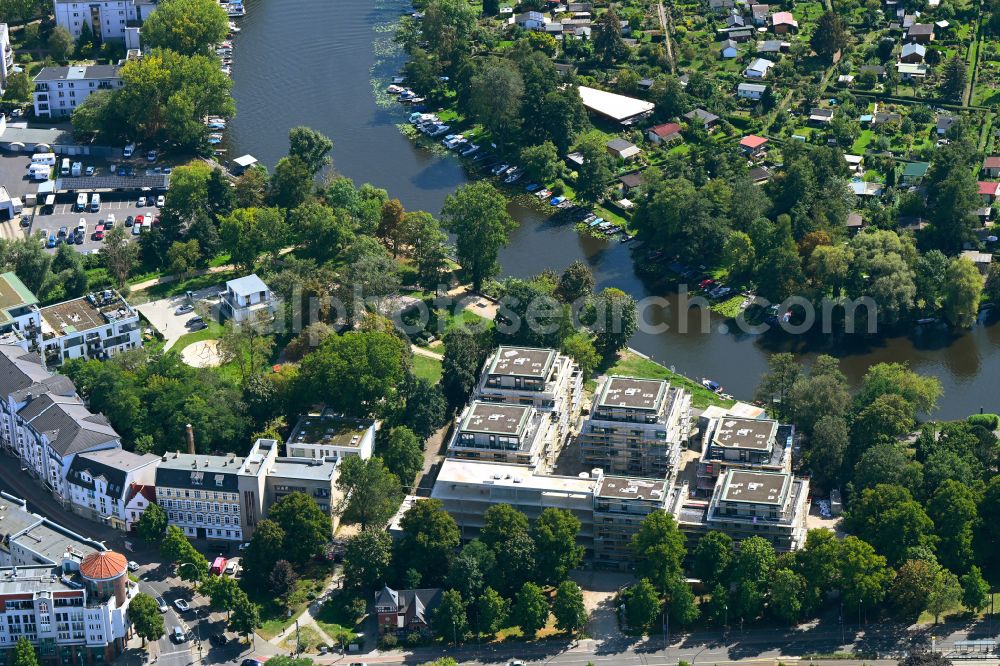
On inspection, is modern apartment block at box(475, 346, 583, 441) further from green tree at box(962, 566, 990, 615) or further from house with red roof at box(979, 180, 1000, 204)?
house with red roof at box(979, 180, 1000, 204)

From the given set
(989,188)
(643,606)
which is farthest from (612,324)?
(989,188)

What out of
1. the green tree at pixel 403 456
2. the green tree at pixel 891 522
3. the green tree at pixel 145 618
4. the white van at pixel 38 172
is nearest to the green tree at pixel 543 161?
the white van at pixel 38 172

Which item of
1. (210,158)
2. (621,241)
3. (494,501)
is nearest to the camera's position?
(494,501)

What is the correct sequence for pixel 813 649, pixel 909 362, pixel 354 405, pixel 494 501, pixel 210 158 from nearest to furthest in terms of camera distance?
pixel 813 649
pixel 494 501
pixel 354 405
pixel 909 362
pixel 210 158

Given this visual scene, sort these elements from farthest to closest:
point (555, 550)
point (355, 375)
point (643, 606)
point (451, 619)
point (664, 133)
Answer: point (664, 133), point (355, 375), point (555, 550), point (643, 606), point (451, 619)

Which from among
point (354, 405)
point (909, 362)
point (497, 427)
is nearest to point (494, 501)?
point (497, 427)

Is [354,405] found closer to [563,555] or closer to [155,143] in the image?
[563,555]

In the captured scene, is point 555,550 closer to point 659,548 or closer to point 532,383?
point 659,548

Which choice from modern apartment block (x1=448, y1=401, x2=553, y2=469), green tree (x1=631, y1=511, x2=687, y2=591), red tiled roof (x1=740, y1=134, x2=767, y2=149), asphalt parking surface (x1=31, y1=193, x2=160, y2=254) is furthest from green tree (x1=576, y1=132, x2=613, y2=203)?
green tree (x1=631, y1=511, x2=687, y2=591)
